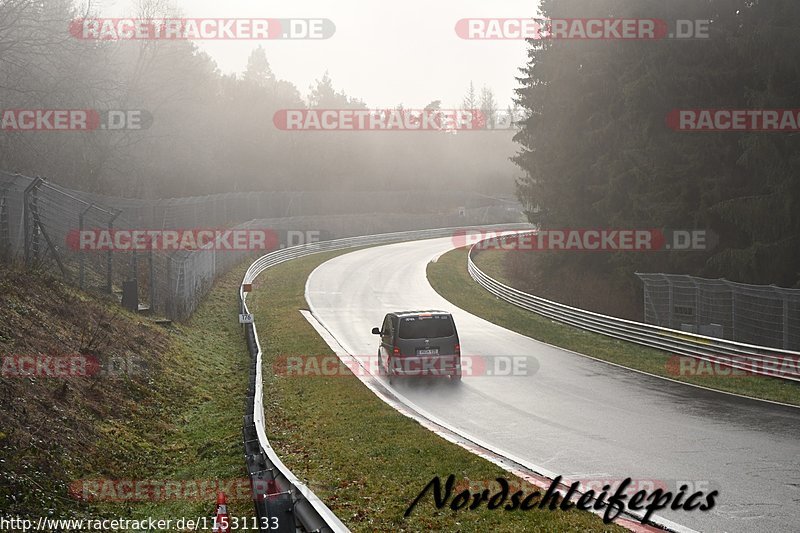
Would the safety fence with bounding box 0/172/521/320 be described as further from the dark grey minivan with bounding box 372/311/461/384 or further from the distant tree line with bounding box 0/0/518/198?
the dark grey minivan with bounding box 372/311/461/384

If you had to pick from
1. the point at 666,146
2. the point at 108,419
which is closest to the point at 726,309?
the point at 666,146

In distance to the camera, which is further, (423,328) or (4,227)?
(423,328)

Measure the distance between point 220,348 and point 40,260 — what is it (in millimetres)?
7274

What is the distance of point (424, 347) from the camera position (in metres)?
20.7

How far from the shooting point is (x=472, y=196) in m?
104

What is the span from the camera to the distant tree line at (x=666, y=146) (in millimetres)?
27516

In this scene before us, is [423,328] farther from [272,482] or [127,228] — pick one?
[127,228]

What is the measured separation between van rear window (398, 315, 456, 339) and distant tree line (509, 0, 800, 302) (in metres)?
13.3

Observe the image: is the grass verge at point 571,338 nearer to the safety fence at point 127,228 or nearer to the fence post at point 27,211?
the safety fence at point 127,228

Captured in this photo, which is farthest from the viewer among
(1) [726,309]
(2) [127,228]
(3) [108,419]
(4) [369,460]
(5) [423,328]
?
(2) [127,228]

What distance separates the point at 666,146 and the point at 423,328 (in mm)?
17696

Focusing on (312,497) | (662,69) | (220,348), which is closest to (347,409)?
(312,497)

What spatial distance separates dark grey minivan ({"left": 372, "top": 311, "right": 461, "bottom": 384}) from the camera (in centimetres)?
2069

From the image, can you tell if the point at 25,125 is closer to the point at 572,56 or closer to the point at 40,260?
the point at 40,260
